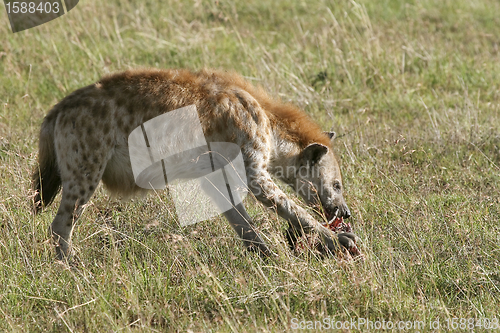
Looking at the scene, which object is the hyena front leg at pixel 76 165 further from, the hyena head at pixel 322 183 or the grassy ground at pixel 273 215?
the hyena head at pixel 322 183

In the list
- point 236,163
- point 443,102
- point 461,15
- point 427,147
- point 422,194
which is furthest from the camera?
point 461,15

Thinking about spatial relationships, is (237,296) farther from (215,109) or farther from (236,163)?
(215,109)

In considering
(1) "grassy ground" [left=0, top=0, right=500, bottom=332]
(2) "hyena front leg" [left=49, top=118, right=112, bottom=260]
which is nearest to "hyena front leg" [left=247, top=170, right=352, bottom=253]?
(1) "grassy ground" [left=0, top=0, right=500, bottom=332]

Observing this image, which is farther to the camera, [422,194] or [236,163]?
[422,194]

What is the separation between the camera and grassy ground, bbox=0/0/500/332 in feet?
11.8

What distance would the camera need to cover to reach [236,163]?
4.39 metres

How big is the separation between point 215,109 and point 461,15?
263 inches

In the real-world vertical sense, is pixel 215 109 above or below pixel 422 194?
above

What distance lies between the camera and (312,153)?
4629 mm

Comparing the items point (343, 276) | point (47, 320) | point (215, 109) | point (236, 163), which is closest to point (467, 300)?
point (343, 276)

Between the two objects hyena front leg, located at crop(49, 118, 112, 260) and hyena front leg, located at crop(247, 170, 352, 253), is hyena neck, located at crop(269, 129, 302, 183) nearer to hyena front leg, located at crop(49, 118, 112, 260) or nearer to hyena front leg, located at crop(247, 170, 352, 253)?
hyena front leg, located at crop(247, 170, 352, 253)

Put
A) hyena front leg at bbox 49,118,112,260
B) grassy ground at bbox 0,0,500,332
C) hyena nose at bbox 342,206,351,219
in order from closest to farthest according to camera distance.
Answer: grassy ground at bbox 0,0,500,332 < hyena front leg at bbox 49,118,112,260 < hyena nose at bbox 342,206,351,219

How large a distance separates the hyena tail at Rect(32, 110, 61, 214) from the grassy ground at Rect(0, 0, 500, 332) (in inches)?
9.6

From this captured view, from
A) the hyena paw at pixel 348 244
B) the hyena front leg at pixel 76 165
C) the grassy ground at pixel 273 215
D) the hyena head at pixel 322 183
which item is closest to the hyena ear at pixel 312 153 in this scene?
the hyena head at pixel 322 183
